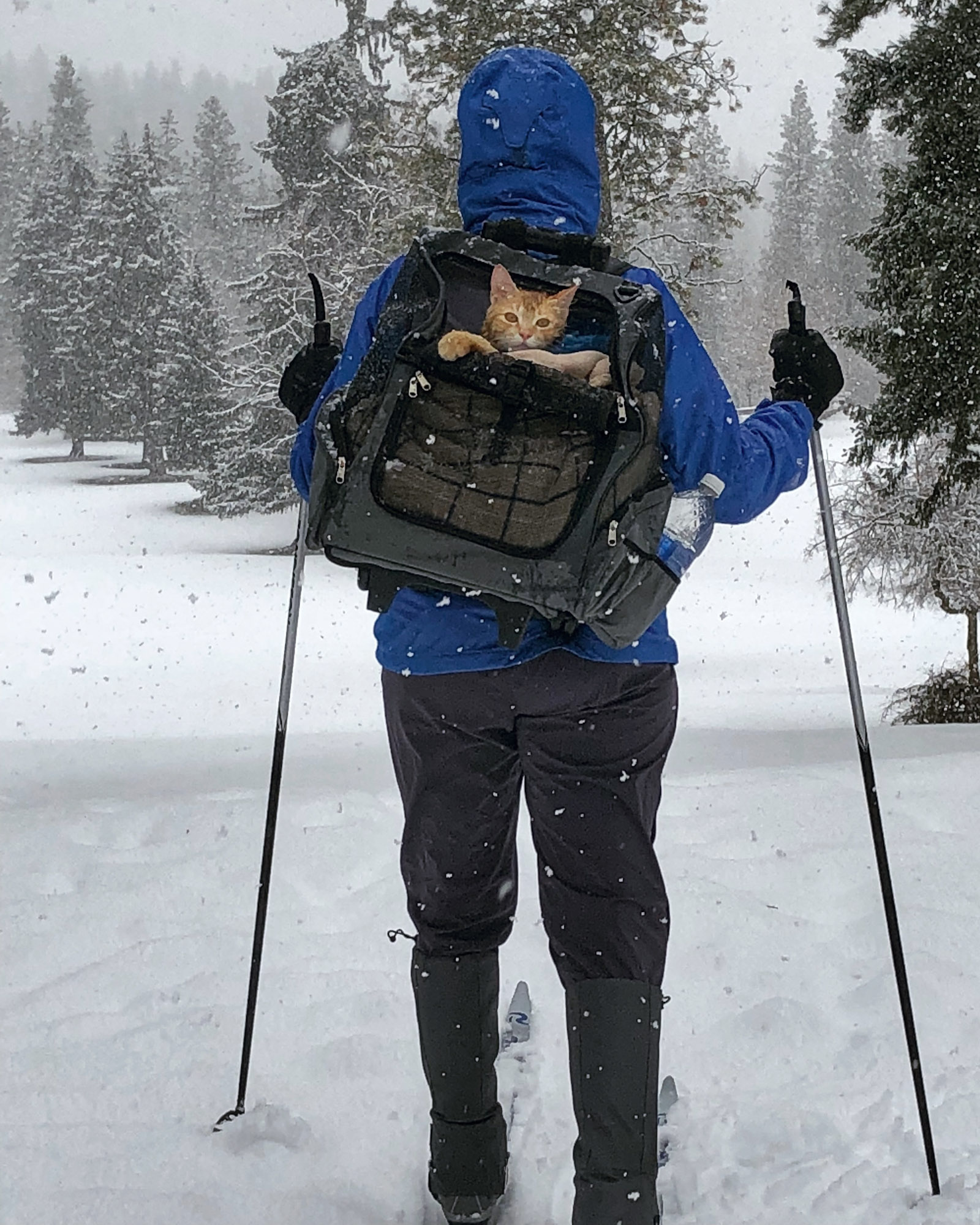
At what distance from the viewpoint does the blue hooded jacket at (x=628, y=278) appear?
6.46 ft

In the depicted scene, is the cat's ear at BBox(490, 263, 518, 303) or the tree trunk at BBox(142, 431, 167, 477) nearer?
the cat's ear at BBox(490, 263, 518, 303)

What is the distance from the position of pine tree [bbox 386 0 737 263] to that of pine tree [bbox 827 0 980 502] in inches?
231

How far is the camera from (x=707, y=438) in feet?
6.47

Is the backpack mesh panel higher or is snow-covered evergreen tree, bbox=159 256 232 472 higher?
snow-covered evergreen tree, bbox=159 256 232 472

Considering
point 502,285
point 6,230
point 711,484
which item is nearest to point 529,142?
point 502,285

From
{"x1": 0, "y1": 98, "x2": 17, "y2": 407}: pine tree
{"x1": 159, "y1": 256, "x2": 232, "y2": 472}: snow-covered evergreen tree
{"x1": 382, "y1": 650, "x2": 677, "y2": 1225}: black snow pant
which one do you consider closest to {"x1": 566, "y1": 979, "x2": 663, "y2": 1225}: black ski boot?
{"x1": 382, "y1": 650, "x2": 677, "y2": 1225}: black snow pant

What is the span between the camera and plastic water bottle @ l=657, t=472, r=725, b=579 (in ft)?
6.32

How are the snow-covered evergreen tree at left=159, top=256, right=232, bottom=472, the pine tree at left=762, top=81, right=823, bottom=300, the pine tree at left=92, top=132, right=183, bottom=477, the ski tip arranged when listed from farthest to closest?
the pine tree at left=762, top=81, right=823, bottom=300 → the pine tree at left=92, top=132, right=183, bottom=477 → the snow-covered evergreen tree at left=159, top=256, right=232, bottom=472 → the ski tip

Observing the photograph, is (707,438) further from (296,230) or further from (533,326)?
(296,230)

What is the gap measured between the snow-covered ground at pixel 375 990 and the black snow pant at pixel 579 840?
484 millimetres

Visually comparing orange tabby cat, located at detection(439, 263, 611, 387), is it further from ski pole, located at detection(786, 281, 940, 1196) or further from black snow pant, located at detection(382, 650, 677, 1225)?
ski pole, located at detection(786, 281, 940, 1196)

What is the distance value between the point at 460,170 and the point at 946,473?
627 cm

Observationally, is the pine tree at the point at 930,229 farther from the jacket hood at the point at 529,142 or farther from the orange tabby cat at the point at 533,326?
the orange tabby cat at the point at 533,326

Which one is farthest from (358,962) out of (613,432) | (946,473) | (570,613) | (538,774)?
(946,473)
